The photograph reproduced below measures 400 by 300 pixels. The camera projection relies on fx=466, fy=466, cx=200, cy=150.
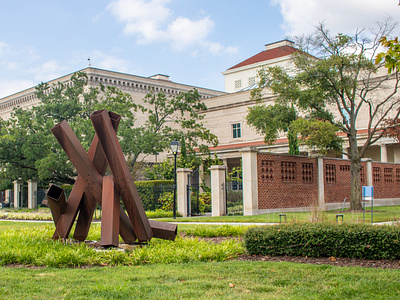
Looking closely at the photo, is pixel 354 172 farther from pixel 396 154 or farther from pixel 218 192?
pixel 396 154

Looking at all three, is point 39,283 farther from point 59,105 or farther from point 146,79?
point 146,79

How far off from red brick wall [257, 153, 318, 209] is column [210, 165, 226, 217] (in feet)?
6.61

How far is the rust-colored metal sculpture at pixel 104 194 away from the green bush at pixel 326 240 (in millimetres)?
2074

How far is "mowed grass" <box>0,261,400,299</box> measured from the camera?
557 cm

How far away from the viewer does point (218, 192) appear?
23984 millimetres

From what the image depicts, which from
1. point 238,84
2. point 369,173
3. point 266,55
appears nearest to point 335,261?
point 369,173

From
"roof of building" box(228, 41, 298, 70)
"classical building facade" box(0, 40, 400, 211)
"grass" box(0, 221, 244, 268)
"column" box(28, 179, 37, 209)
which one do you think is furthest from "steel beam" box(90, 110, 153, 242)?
"roof of building" box(228, 41, 298, 70)

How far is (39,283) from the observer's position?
634 centimetres

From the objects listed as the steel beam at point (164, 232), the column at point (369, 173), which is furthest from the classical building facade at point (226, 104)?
the steel beam at point (164, 232)

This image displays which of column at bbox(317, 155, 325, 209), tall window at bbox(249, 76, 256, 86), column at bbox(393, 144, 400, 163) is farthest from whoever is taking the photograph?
tall window at bbox(249, 76, 256, 86)

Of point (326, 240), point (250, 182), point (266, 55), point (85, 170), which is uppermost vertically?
point (266, 55)

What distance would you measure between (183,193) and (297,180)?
6333mm

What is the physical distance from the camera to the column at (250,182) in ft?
74.6

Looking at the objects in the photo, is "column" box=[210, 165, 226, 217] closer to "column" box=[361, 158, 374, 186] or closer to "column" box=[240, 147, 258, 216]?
"column" box=[240, 147, 258, 216]
